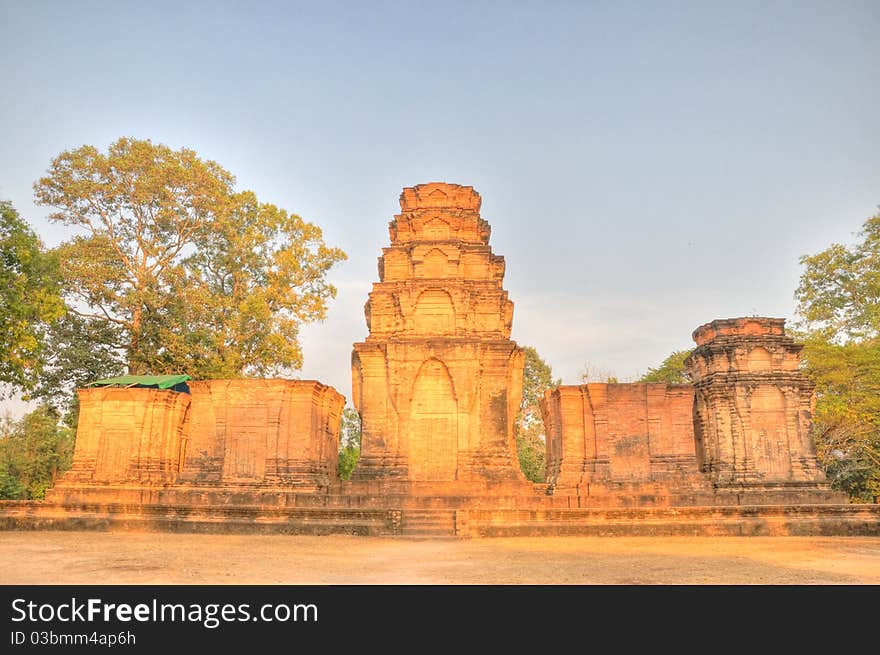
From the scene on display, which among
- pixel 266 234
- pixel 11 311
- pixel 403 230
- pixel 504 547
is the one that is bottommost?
pixel 504 547

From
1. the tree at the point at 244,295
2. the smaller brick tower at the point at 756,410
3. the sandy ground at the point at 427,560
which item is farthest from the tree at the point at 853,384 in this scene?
the tree at the point at 244,295

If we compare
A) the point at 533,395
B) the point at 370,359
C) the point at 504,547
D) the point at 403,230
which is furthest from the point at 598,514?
the point at 533,395

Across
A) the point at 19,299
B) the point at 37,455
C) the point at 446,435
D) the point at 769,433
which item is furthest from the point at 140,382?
the point at 37,455

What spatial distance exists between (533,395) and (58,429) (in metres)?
33.0

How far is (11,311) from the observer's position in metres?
18.6

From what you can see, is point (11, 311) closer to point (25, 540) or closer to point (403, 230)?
point (25, 540)

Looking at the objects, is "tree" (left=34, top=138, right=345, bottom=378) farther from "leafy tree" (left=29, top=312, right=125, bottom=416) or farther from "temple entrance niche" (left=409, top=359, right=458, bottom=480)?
"temple entrance niche" (left=409, top=359, right=458, bottom=480)

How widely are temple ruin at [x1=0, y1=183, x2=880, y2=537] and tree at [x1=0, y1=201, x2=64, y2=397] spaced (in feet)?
7.43

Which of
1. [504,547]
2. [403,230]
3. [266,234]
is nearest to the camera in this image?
[504,547]

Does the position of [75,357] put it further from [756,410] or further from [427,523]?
[756,410]

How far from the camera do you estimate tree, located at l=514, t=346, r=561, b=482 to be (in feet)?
126

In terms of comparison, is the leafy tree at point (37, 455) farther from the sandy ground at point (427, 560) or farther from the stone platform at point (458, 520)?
the sandy ground at point (427, 560)

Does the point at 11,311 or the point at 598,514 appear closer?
the point at 598,514

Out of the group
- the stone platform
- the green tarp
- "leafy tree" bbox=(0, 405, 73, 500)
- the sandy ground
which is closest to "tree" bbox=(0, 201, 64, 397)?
the green tarp
